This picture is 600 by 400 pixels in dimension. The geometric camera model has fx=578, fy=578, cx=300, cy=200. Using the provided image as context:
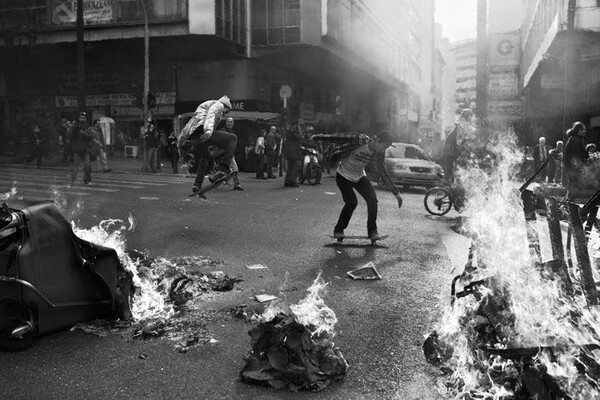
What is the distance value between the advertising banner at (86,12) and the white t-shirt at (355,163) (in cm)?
2549

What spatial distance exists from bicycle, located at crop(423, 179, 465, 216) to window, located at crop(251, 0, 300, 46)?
20.7 m

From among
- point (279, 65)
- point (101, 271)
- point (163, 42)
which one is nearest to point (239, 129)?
point (163, 42)

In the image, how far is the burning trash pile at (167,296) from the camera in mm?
4230

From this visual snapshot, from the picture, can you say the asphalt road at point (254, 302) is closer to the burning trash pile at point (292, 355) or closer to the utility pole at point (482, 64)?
the burning trash pile at point (292, 355)

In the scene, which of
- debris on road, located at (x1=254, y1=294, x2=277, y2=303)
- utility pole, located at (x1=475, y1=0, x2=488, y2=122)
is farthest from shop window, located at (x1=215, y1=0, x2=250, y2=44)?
utility pole, located at (x1=475, y1=0, x2=488, y2=122)

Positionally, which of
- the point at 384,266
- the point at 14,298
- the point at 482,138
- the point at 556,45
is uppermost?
the point at 556,45

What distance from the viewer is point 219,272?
6.17m

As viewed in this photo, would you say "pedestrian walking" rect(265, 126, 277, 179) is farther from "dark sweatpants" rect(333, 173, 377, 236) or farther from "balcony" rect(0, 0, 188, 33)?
"dark sweatpants" rect(333, 173, 377, 236)

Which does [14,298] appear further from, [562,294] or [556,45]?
[556,45]

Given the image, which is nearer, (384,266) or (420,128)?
(384,266)

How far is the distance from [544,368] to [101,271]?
3051mm

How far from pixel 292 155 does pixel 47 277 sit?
13642 millimetres


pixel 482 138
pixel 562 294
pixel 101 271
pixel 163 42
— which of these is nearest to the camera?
pixel 562 294

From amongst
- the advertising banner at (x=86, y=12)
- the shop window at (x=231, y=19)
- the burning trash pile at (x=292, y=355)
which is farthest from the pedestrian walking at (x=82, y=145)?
the advertising banner at (x=86, y=12)
